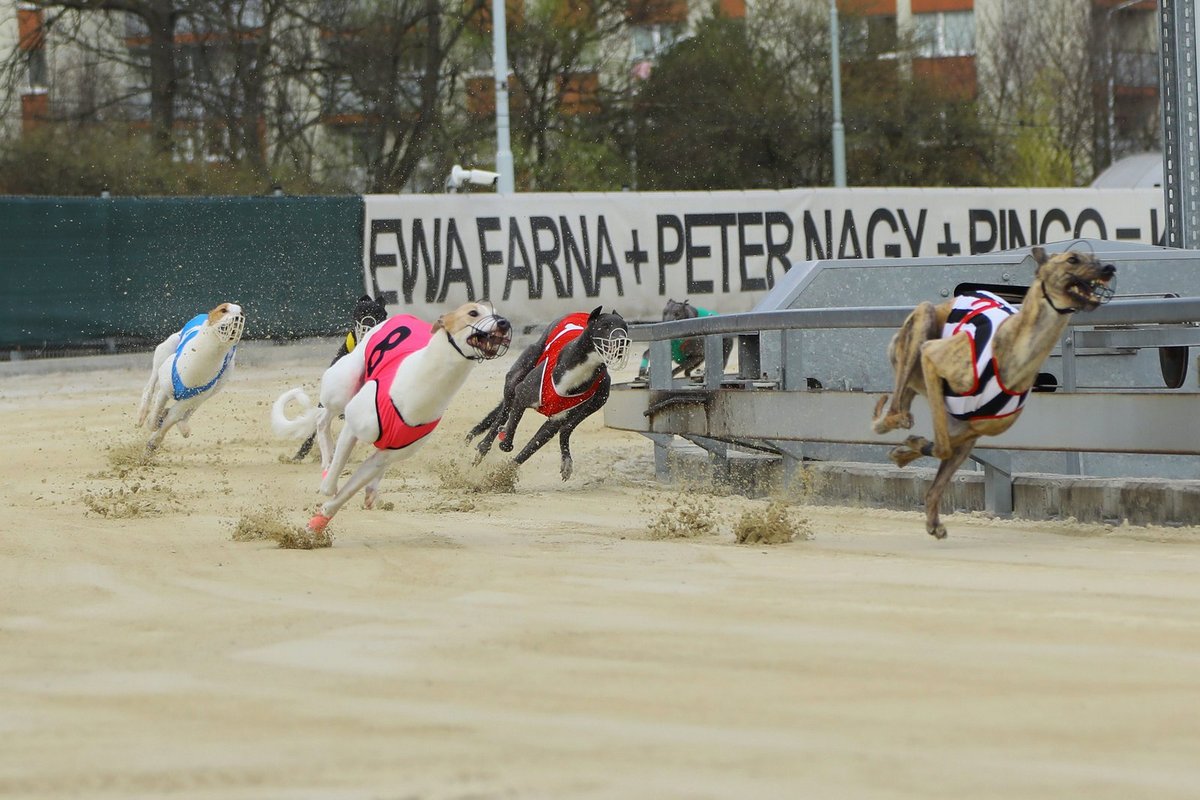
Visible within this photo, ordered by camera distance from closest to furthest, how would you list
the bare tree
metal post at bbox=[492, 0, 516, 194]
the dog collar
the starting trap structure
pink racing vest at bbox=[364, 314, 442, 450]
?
the dog collar < the starting trap structure < pink racing vest at bbox=[364, 314, 442, 450] < metal post at bbox=[492, 0, 516, 194] < the bare tree

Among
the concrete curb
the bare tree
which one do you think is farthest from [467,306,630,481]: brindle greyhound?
the bare tree

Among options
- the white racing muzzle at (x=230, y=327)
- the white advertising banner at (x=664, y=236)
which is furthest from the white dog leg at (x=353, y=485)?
the white advertising banner at (x=664, y=236)

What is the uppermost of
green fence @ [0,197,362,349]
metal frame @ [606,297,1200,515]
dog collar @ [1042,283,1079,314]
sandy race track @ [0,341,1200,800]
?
green fence @ [0,197,362,349]

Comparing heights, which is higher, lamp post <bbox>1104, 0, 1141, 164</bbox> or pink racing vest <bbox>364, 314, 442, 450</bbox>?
lamp post <bbox>1104, 0, 1141, 164</bbox>

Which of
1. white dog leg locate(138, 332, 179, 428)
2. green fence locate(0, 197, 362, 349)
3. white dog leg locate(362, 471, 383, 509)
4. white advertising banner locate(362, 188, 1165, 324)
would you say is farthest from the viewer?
white advertising banner locate(362, 188, 1165, 324)

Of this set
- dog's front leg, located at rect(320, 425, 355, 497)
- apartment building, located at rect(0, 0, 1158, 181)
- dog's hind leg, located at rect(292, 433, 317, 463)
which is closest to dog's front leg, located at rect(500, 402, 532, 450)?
dog's hind leg, located at rect(292, 433, 317, 463)

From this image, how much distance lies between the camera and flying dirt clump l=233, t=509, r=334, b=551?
680cm

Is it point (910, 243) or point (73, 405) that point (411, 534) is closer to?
point (73, 405)

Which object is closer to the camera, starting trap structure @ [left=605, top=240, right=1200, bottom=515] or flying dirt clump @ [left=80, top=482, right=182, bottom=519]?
starting trap structure @ [left=605, top=240, right=1200, bottom=515]

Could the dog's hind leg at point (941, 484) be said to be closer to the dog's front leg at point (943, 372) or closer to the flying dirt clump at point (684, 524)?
the dog's front leg at point (943, 372)

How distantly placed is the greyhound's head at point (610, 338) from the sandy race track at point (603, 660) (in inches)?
58.3

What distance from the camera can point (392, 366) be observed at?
721 centimetres

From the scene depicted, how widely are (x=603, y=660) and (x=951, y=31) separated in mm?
40689

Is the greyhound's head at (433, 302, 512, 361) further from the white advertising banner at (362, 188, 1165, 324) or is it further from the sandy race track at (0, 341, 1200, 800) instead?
the white advertising banner at (362, 188, 1165, 324)
